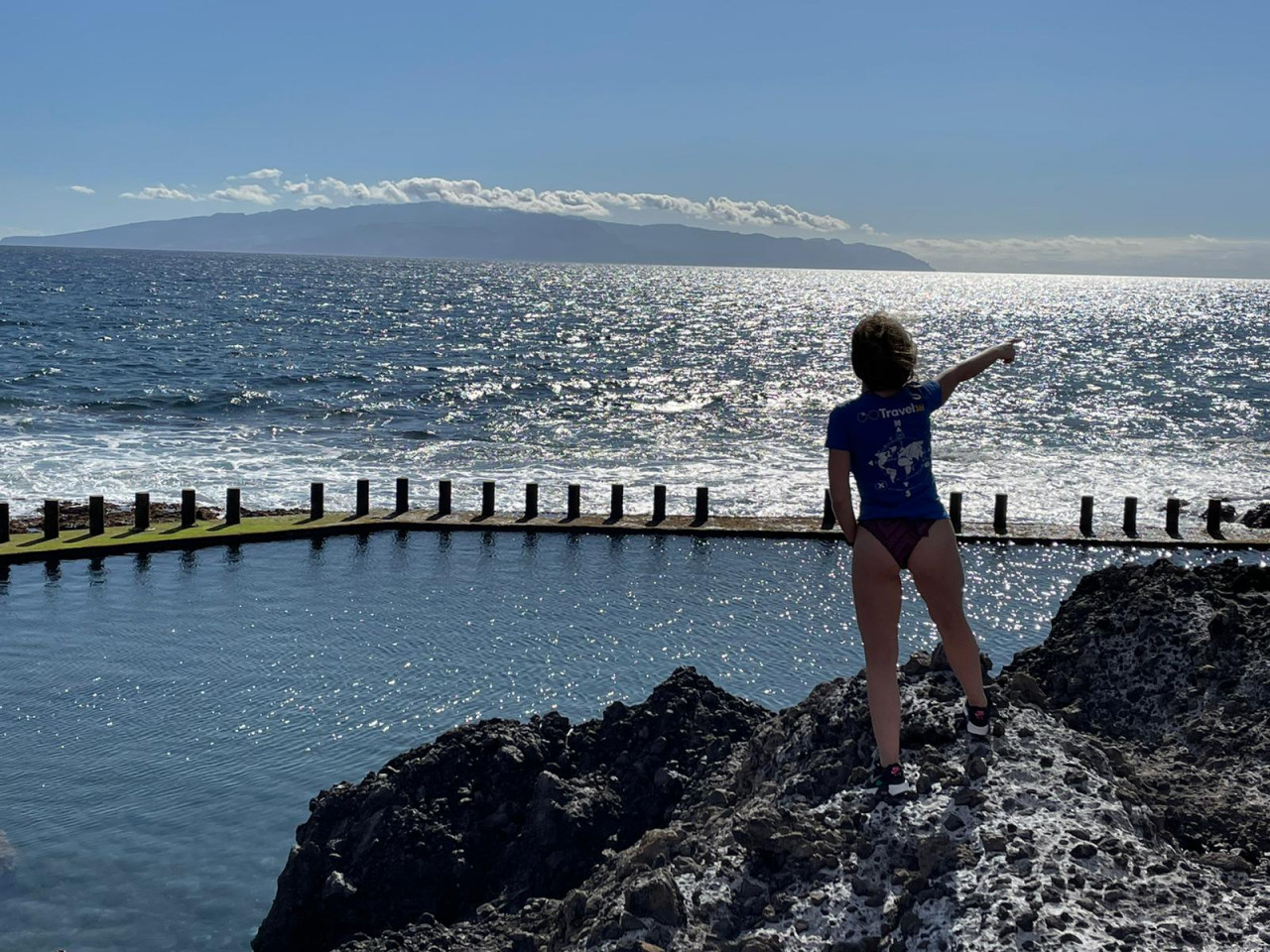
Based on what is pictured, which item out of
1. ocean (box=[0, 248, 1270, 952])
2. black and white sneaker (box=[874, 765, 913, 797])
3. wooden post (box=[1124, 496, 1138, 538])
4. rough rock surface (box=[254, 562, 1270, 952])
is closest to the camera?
rough rock surface (box=[254, 562, 1270, 952])

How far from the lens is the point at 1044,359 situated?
84.2 metres

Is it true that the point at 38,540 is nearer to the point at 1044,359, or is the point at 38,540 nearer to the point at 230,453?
the point at 230,453

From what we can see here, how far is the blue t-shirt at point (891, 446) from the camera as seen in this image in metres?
5.10

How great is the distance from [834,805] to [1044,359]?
84238 mm

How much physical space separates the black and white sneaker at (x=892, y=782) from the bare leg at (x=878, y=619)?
3.5 inches

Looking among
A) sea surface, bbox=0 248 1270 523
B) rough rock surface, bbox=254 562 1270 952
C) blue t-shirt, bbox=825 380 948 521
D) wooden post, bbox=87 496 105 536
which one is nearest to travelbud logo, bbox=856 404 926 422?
blue t-shirt, bbox=825 380 948 521

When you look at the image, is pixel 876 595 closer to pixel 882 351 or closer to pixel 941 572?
pixel 941 572

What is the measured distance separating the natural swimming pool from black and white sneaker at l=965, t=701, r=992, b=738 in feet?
17.7

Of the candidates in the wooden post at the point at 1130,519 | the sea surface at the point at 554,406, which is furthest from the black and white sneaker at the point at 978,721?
the wooden post at the point at 1130,519

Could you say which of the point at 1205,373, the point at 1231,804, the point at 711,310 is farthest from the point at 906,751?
the point at 711,310

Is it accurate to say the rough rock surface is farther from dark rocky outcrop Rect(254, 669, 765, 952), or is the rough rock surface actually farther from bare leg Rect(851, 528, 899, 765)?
bare leg Rect(851, 528, 899, 765)

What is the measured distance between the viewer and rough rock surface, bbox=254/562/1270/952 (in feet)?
14.9

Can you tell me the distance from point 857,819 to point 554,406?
48.4 m

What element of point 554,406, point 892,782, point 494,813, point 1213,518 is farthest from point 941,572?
point 554,406
